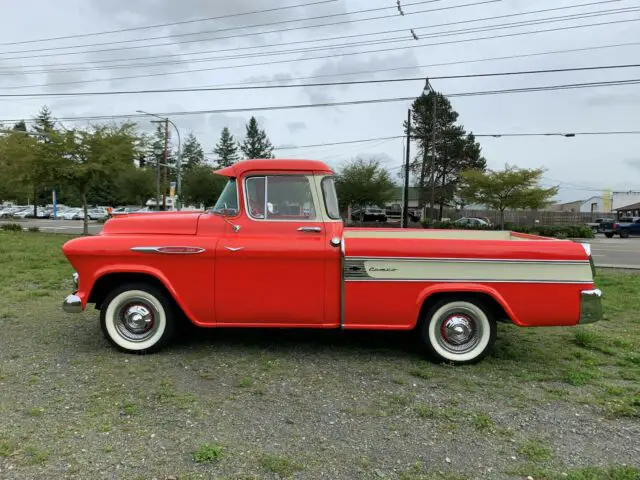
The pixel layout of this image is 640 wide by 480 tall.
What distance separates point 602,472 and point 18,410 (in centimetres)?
410

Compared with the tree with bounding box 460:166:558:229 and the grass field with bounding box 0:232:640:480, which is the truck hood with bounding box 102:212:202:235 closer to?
the grass field with bounding box 0:232:640:480

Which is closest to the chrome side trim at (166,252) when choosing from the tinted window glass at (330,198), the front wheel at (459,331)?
the tinted window glass at (330,198)

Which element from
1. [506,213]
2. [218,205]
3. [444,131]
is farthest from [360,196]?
[218,205]

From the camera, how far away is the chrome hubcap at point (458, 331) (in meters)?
4.87

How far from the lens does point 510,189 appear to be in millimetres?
32969

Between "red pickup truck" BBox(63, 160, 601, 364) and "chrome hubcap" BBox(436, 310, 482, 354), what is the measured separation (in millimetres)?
10

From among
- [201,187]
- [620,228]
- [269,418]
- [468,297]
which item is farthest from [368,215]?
[269,418]

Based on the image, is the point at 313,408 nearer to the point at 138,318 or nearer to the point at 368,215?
the point at 138,318

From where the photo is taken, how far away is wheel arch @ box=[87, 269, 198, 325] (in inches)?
191

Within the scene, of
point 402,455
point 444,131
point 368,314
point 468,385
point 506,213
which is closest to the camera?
point 402,455

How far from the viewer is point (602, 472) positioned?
2998 mm

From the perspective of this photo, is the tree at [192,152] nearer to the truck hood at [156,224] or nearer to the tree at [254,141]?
the tree at [254,141]

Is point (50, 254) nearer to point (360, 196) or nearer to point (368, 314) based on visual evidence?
point (368, 314)

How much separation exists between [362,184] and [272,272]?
135 ft
